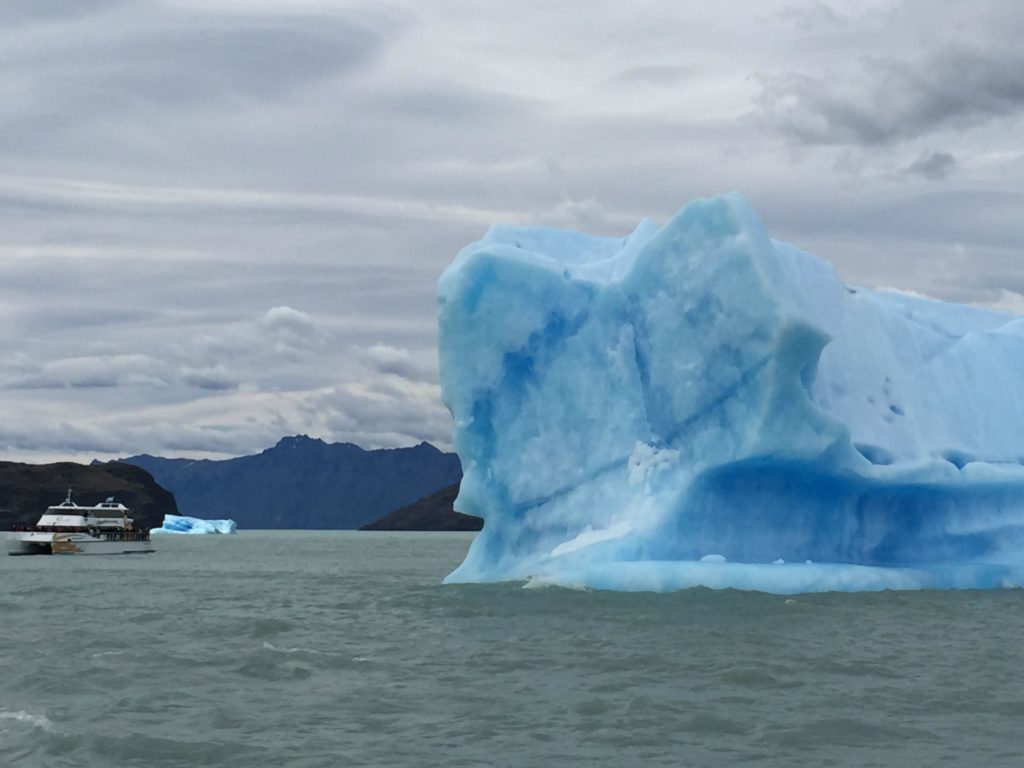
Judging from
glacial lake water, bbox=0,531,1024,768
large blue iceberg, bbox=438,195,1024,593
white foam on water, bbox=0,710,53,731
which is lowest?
white foam on water, bbox=0,710,53,731

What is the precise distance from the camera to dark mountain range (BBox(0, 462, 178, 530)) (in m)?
130

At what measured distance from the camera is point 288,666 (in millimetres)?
14164

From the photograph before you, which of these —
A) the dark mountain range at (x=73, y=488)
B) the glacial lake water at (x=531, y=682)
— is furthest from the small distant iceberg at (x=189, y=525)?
the glacial lake water at (x=531, y=682)

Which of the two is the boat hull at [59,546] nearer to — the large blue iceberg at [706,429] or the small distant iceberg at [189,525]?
the large blue iceberg at [706,429]

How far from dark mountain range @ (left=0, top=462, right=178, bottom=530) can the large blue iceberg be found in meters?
112

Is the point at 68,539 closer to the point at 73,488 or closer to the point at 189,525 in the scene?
the point at 189,525

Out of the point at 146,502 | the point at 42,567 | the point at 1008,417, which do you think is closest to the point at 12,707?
the point at 1008,417

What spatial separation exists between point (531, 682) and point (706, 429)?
9195 mm

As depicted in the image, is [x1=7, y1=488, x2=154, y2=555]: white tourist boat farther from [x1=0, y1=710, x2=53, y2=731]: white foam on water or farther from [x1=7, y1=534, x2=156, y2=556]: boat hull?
[x1=0, y1=710, x2=53, y2=731]: white foam on water

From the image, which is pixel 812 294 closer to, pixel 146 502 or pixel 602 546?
pixel 602 546

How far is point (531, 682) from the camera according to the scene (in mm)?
12758

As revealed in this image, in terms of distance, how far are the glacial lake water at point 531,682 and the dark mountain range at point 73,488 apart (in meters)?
113

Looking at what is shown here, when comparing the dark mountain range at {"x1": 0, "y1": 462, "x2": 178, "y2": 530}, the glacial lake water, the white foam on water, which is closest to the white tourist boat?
the glacial lake water

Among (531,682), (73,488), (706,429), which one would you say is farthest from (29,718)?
(73,488)
